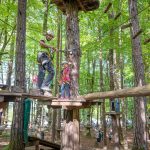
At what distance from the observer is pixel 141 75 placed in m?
10.0

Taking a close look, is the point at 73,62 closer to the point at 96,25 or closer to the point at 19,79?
the point at 19,79

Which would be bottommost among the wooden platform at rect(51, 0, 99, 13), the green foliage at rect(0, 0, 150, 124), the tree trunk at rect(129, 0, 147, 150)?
the tree trunk at rect(129, 0, 147, 150)

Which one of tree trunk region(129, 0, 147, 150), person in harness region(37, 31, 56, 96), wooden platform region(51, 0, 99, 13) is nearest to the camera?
wooden platform region(51, 0, 99, 13)

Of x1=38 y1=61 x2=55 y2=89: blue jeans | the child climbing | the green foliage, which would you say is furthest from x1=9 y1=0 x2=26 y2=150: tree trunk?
the child climbing

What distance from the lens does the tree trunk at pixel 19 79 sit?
363 inches

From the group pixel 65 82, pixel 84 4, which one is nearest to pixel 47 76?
pixel 65 82

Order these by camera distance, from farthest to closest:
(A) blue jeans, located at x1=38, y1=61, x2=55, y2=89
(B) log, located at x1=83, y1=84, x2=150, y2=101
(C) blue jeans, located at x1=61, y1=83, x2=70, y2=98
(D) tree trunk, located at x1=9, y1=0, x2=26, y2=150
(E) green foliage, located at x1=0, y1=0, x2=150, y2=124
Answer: (E) green foliage, located at x1=0, y1=0, x2=150, y2=124
(D) tree trunk, located at x1=9, y1=0, x2=26, y2=150
(A) blue jeans, located at x1=38, y1=61, x2=55, y2=89
(C) blue jeans, located at x1=61, y1=83, x2=70, y2=98
(B) log, located at x1=83, y1=84, x2=150, y2=101

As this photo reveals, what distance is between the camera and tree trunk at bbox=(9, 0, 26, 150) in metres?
9.23

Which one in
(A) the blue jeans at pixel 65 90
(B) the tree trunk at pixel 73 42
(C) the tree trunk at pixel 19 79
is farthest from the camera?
(C) the tree trunk at pixel 19 79

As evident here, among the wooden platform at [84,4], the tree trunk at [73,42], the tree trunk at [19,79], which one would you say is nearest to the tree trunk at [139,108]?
the wooden platform at [84,4]

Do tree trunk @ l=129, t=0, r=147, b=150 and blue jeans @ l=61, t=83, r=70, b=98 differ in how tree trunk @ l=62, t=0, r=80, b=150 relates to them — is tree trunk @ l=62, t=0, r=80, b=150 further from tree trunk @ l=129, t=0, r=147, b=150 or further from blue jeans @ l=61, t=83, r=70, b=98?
tree trunk @ l=129, t=0, r=147, b=150

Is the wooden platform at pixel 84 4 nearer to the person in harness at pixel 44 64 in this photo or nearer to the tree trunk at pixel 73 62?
the tree trunk at pixel 73 62

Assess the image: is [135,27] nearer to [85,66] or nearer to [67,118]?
[67,118]

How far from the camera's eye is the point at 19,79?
31.4ft
